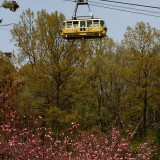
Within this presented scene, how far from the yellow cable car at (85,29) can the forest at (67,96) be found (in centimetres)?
349

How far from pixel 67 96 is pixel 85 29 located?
7.43 m

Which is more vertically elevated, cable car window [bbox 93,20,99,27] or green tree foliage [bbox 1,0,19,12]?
cable car window [bbox 93,20,99,27]

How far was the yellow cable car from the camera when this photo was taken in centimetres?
1980

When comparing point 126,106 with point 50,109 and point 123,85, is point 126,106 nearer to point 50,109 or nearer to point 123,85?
point 123,85

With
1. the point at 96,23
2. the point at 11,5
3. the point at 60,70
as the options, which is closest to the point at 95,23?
the point at 96,23

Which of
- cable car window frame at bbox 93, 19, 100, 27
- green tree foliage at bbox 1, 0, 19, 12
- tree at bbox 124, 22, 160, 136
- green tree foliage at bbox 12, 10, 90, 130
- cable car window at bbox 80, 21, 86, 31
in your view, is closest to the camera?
green tree foliage at bbox 1, 0, 19, 12

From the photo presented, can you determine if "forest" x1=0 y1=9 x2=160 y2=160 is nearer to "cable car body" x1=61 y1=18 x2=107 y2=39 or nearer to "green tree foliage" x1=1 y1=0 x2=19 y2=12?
"cable car body" x1=61 y1=18 x2=107 y2=39

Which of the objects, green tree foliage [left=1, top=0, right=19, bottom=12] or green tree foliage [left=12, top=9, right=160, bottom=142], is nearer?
green tree foliage [left=1, top=0, right=19, bottom=12]

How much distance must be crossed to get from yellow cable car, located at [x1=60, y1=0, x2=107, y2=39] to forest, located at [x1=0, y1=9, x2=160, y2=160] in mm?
3492

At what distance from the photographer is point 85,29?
20.1 metres

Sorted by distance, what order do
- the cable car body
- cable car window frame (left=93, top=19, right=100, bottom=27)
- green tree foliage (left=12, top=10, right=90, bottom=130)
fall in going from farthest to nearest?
green tree foliage (left=12, top=10, right=90, bottom=130)
cable car window frame (left=93, top=19, right=100, bottom=27)
the cable car body

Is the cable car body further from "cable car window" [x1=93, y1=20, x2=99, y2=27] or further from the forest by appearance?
the forest

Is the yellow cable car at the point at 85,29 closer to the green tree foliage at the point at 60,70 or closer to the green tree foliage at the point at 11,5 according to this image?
the green tree foliage at the point at 60,70

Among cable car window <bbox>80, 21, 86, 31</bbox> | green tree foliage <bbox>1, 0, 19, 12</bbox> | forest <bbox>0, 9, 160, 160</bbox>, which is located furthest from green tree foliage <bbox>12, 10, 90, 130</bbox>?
green tree foliage <bbox>1, 0, 19, 12</bbox>
